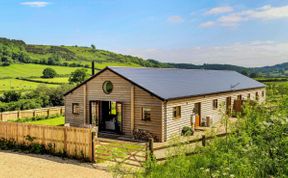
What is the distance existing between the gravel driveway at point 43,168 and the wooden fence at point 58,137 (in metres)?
0.58

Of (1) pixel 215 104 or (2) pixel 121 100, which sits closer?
(2) pixel 121 100

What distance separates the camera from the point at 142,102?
800 inches

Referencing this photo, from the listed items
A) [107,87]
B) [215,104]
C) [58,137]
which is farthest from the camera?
[215,104]

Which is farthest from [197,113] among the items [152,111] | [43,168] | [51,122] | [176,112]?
[51,122]

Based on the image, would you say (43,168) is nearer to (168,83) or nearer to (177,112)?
(177,112)

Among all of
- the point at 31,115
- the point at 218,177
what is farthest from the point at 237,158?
the point at 31,115

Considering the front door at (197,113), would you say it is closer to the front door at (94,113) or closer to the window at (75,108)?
the front door at (94,113)

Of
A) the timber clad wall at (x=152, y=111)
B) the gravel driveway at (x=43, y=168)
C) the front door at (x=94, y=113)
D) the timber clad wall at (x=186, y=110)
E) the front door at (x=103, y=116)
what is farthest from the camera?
the front door at (x=94, y=113)

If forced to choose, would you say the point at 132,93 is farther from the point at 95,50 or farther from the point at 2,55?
the point at 95,50

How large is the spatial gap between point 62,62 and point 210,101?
275 feet

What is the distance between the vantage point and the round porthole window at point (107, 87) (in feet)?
73.0

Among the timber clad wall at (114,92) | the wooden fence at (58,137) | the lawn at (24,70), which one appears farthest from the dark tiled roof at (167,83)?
the lawn at (24,70)

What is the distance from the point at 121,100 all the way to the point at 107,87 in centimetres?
186

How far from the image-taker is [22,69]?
273 ft
